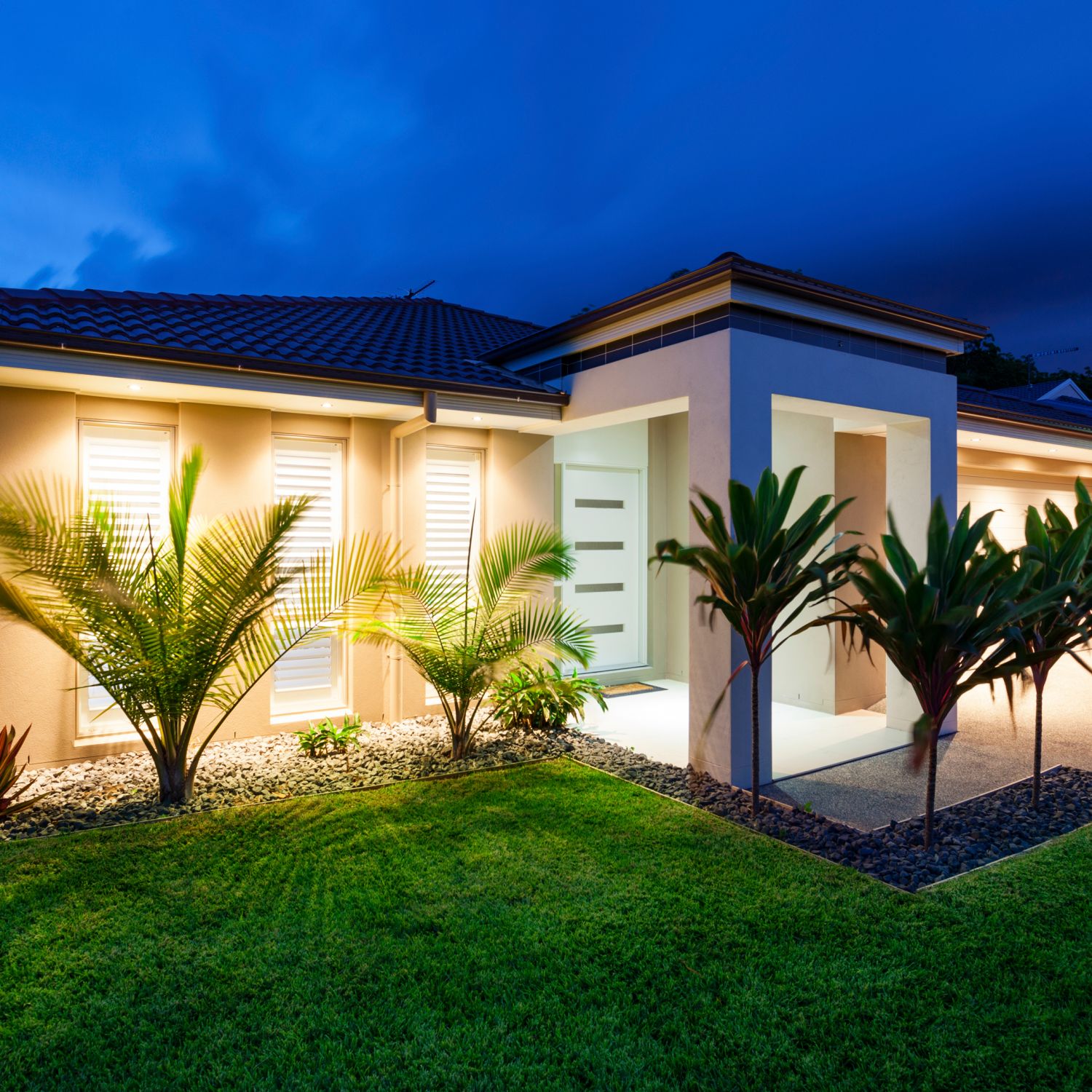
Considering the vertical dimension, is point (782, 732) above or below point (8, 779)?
below

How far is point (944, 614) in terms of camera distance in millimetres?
4648

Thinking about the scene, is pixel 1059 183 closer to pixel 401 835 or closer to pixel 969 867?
pixel 969 867

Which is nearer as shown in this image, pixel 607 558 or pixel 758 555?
pixel 758 555

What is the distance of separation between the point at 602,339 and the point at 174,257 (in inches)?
4757

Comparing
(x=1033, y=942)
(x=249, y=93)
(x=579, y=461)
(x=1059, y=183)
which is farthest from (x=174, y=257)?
(x=1033, y=942)

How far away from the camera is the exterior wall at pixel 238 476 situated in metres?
6.43

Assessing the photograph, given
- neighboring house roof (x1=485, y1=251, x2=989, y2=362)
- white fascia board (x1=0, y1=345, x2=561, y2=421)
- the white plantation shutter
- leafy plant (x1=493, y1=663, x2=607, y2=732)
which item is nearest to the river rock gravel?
leafy plant (x1=493, y1=663, x2=607, y2=732)

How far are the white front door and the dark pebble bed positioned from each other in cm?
376

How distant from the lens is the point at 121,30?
26.9m

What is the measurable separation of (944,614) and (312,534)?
554 cm

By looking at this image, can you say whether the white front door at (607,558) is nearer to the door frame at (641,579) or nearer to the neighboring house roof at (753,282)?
the door frame at (641,579)

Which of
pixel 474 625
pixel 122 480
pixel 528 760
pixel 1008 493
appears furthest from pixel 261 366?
pixel 1008 493

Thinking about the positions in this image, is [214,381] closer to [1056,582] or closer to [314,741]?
[314,741]

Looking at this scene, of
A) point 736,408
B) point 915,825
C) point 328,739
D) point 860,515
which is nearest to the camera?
point 915,825
